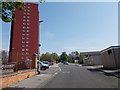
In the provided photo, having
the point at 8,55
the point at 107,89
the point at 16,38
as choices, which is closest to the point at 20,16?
the point at 16,38

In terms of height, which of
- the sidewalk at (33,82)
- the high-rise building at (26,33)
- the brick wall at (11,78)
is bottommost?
the sidewalk at (33,82)

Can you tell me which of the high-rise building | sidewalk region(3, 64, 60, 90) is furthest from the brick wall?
the high-rise building

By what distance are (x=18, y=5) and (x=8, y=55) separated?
247 inches

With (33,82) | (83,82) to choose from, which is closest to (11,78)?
(33,82)

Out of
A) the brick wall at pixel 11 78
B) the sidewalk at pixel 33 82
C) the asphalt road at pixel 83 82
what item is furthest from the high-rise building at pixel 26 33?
the brick wall at pixel 11 78

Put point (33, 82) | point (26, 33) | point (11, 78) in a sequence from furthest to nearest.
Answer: point (26, 33) < point (33, 82) < point (11, 78)

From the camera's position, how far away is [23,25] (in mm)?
85500

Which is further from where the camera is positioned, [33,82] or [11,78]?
[33,82]

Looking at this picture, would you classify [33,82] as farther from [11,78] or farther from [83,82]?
[83,82]

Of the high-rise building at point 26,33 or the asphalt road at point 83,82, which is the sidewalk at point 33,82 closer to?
the asphalt road at point 83,82

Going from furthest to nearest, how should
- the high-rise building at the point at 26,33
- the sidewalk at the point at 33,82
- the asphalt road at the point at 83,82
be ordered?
the high-rise building at the point at 26,33
the asphalt road at the point at 83,82
the sidewalk at the point at 33,82

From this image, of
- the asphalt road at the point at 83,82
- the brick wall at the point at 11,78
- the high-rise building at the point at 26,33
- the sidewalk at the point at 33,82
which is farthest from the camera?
the high-rise building at the point at 26,33

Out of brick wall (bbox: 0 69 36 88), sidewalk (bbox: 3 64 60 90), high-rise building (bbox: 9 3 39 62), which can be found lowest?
sidewalk (bbox: 3 64 60 90)

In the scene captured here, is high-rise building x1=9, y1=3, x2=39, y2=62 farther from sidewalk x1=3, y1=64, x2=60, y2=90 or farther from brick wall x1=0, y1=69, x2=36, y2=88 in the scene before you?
brick wall x1=0, y1=69, x2=36, y2=88
